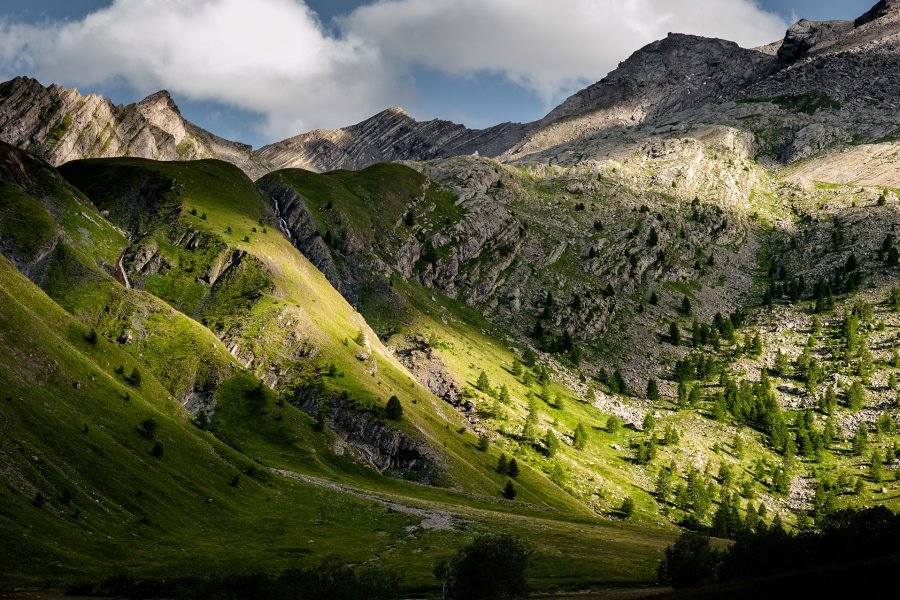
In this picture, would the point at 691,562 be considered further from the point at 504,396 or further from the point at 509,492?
the point at 504,396

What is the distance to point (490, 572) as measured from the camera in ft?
205

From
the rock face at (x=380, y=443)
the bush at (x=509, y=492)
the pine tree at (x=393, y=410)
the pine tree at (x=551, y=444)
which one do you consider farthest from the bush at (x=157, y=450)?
the pine tree at (x=551, y=444)

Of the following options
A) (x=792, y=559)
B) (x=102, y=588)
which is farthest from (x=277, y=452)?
(x=792, y=559)

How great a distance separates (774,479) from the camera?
184 m

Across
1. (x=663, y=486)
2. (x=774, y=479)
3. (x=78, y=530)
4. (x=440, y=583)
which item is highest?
(x=774, y=479)

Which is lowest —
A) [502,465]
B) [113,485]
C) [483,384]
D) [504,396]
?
[113,485]

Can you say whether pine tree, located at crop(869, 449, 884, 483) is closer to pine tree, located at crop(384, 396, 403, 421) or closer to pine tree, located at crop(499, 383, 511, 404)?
pine tree, located at crop(499, 383, 511, 404)

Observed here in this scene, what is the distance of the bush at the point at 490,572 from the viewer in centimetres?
6225

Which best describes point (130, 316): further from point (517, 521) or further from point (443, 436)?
point (517, 521)

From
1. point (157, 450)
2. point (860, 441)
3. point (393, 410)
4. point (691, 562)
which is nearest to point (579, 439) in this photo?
point (393, 410)

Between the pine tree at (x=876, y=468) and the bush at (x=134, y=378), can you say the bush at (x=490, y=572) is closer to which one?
the bush at (x=134, y=378)

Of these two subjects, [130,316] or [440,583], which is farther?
[130,316]

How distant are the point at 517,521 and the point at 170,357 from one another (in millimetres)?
70884

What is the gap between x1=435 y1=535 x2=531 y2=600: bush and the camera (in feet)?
204
